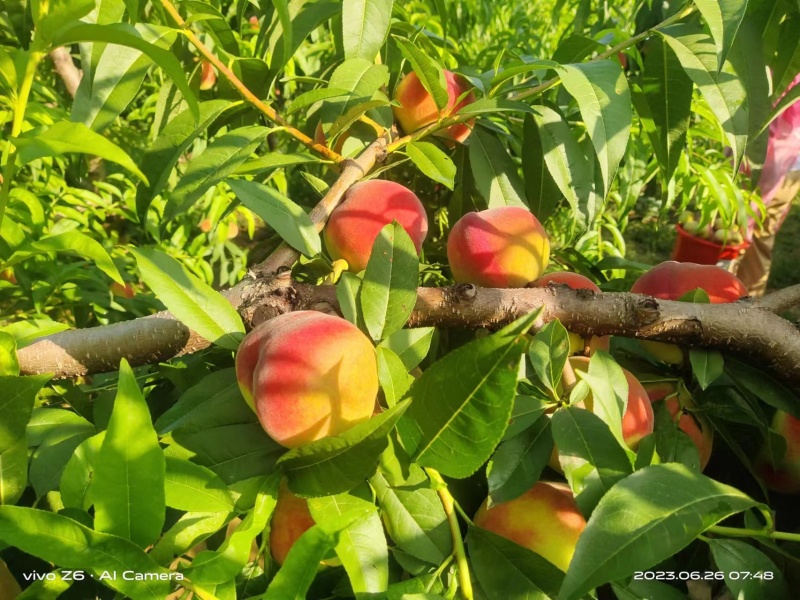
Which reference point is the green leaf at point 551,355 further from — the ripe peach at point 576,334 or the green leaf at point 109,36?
the green leaf at point 109,36

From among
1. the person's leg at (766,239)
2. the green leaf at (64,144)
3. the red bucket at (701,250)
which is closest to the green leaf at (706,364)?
the green leaf at (64,144)

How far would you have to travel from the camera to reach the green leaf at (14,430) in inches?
15.2

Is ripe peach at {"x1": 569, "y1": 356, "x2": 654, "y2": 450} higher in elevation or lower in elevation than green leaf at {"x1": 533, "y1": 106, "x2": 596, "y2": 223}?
lower

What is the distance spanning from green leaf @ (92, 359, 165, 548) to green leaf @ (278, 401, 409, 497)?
0.27 ft

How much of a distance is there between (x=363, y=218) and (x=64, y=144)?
284mm

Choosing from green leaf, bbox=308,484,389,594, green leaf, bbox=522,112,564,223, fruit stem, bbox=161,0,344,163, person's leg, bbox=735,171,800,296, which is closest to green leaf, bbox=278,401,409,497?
green leaf, bbox=308,484,389,594

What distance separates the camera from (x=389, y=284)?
1.57ft

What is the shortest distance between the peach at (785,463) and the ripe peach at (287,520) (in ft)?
1.27

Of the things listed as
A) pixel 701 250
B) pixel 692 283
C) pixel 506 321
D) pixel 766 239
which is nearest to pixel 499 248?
pixel 506 321

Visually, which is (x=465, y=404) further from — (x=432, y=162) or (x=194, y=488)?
(x=432, y=162)

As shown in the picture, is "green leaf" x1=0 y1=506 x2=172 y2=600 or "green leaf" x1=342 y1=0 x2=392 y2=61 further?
"green leaf" x1=342 y1=0 x2=392 y2=61

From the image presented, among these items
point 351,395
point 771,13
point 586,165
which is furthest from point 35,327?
point 771,13

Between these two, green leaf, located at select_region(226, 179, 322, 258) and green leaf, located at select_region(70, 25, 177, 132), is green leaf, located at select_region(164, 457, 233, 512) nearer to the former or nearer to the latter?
green leaf, located at select_region(226, 179, 322, 258)

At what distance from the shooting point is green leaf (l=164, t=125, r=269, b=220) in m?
0.55
